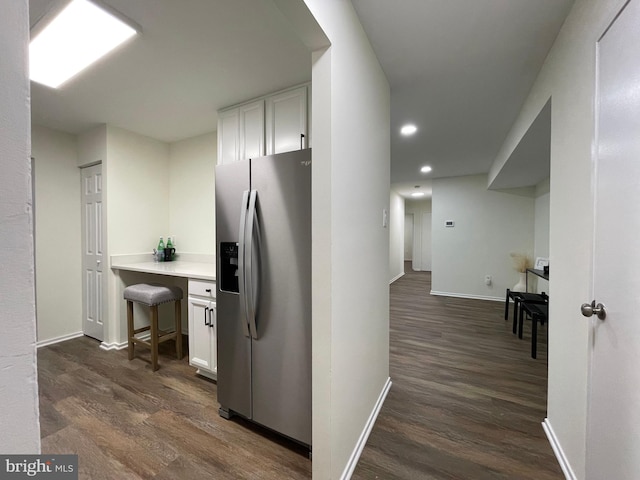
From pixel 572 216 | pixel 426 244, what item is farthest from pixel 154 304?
pixel 426 244

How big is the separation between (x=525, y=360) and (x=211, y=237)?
3.59 metres

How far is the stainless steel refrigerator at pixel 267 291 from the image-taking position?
1.47 m

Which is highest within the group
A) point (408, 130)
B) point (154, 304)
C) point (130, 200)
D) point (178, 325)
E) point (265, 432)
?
point (408, 130)

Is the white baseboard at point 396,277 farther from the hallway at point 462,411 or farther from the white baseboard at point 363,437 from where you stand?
the white baseboard at point 363,437

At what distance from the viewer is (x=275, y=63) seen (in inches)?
70.9

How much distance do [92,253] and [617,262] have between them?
432cm

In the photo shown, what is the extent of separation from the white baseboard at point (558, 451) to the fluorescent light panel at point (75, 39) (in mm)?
3385

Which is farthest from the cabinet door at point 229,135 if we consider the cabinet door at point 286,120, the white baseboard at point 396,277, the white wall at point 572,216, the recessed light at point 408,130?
the white baseboard at point 396,277

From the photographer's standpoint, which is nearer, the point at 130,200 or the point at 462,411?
the point at 462,411

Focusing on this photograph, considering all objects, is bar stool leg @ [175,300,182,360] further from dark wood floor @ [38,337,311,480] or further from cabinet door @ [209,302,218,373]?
cabinet door @ [209,302,218,373]

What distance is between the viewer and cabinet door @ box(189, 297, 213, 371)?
2211 mm

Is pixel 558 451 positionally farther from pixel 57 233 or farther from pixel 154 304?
pixel 57 233

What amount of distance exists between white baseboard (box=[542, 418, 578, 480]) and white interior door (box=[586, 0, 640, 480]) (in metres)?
0.29

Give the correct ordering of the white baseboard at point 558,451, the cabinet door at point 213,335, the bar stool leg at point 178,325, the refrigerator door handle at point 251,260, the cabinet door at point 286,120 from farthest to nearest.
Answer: the bar stool leg at point 178,325
the cabinet door at point 213,335
the cabinet door at point 286,120
the refrigerator door handle at point 251,260
the white baseboard at point 558,451
